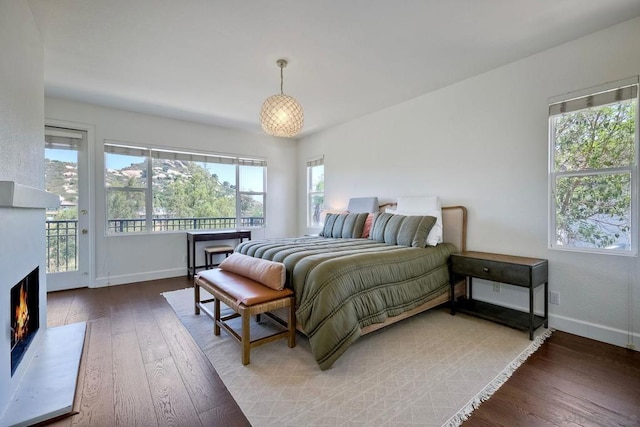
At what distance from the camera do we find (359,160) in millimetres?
4641

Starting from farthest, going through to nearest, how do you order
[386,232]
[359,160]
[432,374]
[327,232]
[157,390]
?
[359,160] → [327,232] → [386,232] → [432,374] → [157,390]

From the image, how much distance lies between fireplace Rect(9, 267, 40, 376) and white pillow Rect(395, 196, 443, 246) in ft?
10.9

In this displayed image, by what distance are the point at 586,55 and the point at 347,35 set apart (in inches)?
79.9

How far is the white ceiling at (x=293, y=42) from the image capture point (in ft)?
6.81

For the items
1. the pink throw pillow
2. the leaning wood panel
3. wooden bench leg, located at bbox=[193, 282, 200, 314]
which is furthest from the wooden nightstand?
the leaning wood panel

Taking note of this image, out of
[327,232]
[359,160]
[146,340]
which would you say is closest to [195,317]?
[146,340]

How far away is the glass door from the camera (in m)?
3.80

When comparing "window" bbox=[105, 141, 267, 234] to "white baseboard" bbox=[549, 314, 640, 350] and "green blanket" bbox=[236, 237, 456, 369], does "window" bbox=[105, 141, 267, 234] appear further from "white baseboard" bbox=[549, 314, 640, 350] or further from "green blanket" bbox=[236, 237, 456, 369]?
"white baseboard" bbox=[549, 314, 640, 350]

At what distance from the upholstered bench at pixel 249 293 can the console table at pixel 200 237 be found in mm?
1875

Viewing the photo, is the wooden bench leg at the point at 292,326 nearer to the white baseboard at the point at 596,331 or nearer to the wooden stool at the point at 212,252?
the white baseboard at the point at 596,331

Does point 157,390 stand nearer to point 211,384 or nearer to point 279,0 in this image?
point 211,384

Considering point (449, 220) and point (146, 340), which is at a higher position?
point (449, 220)

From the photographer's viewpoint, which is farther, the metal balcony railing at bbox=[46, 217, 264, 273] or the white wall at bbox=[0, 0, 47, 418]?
the metal balcony railing at bbox=[46, 217, 264, 273]

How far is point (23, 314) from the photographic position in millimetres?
2035
